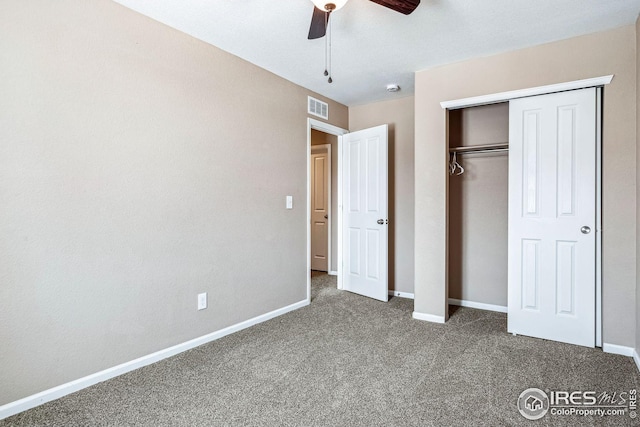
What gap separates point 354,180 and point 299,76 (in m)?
1.44

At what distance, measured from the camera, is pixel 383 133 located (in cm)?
405

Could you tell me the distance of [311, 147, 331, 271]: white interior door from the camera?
568cm

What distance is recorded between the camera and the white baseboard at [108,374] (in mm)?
1909

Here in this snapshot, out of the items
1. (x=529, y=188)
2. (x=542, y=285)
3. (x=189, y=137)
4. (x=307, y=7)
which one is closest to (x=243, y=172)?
(x=189, y=137)

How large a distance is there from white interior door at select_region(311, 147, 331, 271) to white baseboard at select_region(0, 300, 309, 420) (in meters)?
2.53

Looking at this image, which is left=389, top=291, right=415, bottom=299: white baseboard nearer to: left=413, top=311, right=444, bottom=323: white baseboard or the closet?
left=413, top=311, right=444, bottom=323: white baseboard

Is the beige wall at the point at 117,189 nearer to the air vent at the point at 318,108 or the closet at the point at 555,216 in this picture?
the air vent at the point at 318,108

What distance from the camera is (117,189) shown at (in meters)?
2.31

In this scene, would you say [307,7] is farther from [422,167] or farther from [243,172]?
[422,167]

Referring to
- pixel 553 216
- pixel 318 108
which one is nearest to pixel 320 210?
pixel 318 108

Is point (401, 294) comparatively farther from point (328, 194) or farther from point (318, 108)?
point (318, 108)

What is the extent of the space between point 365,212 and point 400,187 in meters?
0.55

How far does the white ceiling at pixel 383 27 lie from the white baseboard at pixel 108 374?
2.40 metres

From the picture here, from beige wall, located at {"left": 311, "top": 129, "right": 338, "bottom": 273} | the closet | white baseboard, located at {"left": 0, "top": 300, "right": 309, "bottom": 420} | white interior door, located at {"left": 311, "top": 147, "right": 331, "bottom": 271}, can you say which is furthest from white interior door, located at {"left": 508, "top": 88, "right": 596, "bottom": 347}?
white interior door, located at {"left": 311, "top": 147, "right": 331, "bottom": 271}
